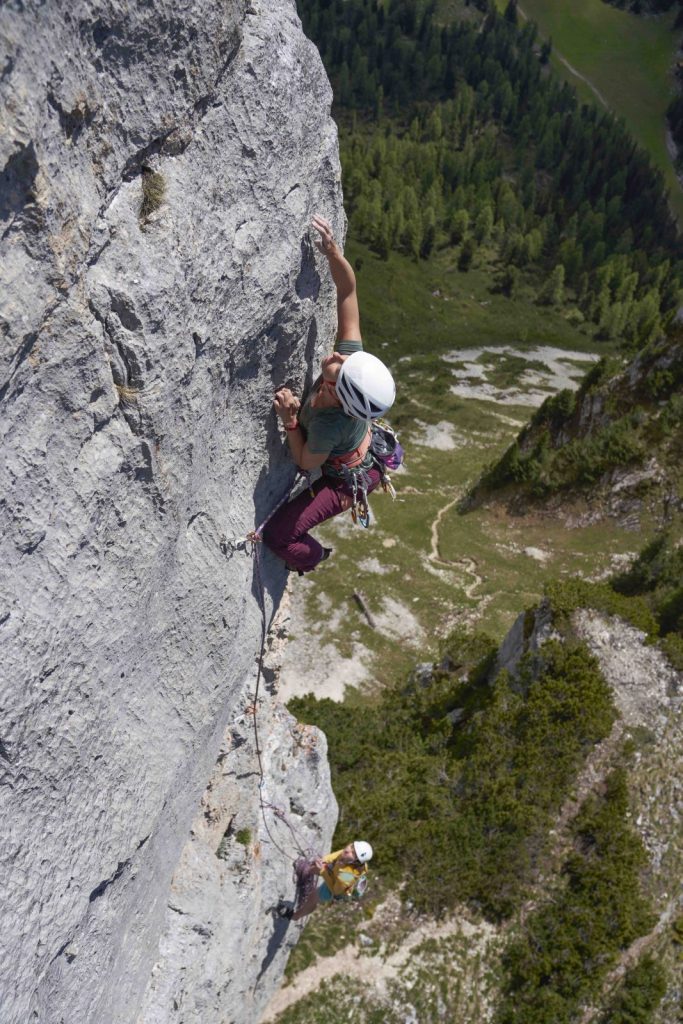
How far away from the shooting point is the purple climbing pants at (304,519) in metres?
13.4

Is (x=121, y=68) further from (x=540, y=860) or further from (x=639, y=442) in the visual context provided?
(x=639, y=442)

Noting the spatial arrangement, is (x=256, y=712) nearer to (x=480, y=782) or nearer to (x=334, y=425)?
(x=334, y=425)

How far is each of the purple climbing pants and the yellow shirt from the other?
30.9 feet

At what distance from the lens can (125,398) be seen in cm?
849

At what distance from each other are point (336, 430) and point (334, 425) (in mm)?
89

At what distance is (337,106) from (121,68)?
200623 mm

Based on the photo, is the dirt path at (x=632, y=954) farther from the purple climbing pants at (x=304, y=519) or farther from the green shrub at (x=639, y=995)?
the purple climbing pants at (x=304, y=519)

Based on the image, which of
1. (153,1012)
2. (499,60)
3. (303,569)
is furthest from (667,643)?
(499,60)

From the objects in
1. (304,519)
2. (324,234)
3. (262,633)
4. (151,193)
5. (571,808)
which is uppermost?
(151,193)

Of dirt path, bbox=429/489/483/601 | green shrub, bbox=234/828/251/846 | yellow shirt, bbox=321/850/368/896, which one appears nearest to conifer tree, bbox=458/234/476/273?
dirt path, bbox=429/489/483/601

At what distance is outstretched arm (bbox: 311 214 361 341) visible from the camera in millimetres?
11773

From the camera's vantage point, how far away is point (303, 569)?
559 inches

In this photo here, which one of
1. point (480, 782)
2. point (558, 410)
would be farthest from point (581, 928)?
point (558, 410)

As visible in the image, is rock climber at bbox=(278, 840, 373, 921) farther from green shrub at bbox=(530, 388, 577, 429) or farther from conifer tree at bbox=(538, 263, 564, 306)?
conifer tree at bbox=(538, 263, 564, 306)
